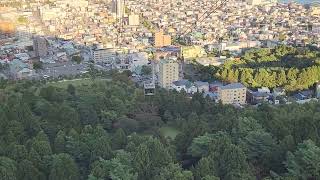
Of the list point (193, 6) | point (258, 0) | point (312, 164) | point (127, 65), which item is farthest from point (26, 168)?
point (258, 0)

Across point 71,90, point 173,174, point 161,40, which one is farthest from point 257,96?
point 161,40

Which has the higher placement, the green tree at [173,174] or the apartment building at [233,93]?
the green tree at [173,174]

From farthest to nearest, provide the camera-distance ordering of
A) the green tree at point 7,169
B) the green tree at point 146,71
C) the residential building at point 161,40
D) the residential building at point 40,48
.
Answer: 1. the residential building at point 161,40
2. the residential building at point 40,48
3. the green tree at point 146,71
4. the green tree at point 7,169

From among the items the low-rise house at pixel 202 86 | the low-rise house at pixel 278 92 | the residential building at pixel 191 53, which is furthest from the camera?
the residential building at pixel 191 53

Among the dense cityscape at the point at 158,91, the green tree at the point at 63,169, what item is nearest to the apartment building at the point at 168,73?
the dense cityscape at the point at 158,91

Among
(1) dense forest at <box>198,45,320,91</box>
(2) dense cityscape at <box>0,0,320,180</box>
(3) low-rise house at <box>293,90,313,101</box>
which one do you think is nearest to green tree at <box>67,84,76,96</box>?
(2) dense cityscape at <box>0,0,320,180</box>

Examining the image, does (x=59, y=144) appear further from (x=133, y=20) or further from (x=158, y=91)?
(x=133, y=20)

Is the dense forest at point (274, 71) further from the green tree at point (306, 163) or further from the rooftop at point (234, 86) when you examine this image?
the green tree at point (306, 163)
